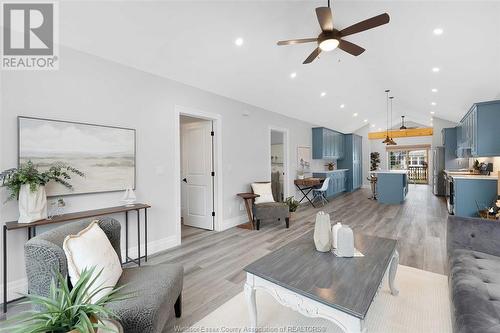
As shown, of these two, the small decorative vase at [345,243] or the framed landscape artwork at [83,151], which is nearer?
the small decorative vase at [345,243]

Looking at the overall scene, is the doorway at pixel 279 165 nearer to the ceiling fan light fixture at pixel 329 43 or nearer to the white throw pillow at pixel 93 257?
the ceiling fan light fixture at pixel 329 43

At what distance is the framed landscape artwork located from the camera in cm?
234

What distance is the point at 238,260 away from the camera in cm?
308

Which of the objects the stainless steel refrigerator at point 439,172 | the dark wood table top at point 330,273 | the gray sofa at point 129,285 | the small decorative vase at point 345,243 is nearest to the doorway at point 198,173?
the dark wood table top at point 330,273

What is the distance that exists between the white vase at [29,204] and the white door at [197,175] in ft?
8.36

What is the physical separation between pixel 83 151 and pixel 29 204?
2.51 ft

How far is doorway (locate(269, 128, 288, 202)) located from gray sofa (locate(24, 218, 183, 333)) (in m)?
4.89

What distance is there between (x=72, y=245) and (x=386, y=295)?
8.65 ft

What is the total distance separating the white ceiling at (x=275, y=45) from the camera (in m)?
2.52

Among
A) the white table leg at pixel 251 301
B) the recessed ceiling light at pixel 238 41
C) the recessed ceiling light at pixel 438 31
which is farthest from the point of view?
the recessed ceiling light at pixel 238 41

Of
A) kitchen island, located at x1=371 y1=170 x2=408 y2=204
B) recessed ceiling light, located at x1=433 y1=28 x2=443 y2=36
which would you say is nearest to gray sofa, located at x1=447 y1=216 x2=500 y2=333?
recessed ceiling light, located at x1=433 y1=28 x2=443 y2=36

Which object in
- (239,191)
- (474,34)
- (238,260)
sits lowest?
(238,260)

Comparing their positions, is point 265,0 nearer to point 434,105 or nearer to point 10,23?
point 10,23

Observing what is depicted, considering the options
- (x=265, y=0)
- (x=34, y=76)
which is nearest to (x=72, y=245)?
(x=34, y=76)
